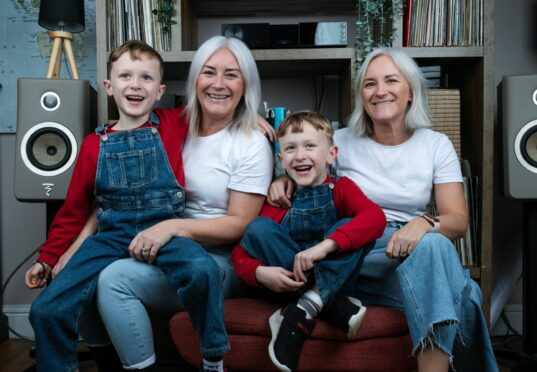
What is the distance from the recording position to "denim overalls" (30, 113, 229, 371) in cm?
125

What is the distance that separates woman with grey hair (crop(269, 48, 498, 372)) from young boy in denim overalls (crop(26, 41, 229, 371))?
336mm

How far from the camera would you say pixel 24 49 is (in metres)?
2.26

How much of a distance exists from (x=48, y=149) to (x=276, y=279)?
0.95 metres

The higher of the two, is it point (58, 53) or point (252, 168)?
point (58, 53)

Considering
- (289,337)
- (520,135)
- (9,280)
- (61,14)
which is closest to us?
(289,337)

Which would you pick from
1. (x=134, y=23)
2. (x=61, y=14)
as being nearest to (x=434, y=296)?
(x=134, y=23)

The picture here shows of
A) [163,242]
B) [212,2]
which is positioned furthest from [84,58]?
[163,242]

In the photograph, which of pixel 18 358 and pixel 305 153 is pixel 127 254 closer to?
pixel 305 153

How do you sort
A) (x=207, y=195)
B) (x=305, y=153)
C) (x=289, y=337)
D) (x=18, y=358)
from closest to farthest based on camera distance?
1. (x=289, y=337)
2. (x=305, y=153)
3. (x=207, y=195)
4. (x=18, y=358)

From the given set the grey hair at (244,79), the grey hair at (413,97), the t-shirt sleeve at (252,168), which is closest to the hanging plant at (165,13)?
the grey hair at (244,79)

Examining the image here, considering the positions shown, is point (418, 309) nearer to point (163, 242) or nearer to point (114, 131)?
point (163, 242)

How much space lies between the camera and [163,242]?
52.8 inches

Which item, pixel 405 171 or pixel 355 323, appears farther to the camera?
pixel 405 171

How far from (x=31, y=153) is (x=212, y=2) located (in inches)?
38.7
